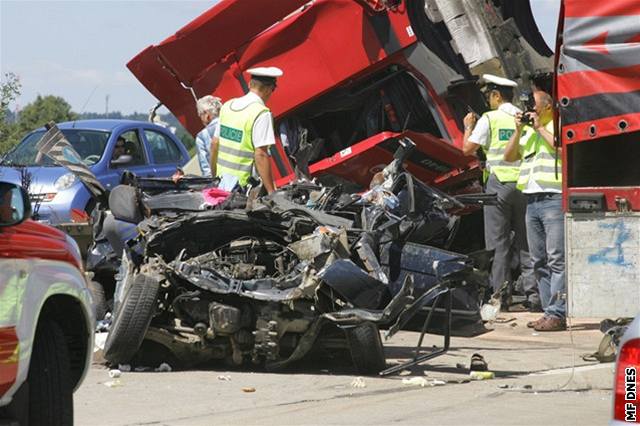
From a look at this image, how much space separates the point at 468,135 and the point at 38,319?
6.97 meters

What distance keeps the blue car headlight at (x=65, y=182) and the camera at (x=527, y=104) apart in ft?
19.1

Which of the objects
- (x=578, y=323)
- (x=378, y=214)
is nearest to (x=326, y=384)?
(x=378, y=214)

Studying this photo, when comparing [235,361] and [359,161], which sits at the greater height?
[359,161]

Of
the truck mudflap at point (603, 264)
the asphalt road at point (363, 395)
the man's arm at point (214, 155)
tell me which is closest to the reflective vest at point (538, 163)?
the asphalt road at point (363, 395)

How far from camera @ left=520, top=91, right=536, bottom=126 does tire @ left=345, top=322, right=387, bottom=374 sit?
3172 millimetres

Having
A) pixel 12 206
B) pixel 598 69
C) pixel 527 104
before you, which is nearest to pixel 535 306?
pixel 527 104

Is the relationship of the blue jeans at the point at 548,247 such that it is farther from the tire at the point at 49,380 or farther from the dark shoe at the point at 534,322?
the tire at the point at 49,380

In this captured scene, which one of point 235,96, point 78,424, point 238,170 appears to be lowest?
point 78,424

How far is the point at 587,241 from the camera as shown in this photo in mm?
7578

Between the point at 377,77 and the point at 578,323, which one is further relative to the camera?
the point at 377,77

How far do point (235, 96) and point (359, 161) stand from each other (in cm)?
136

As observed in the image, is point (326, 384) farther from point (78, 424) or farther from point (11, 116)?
point (11, 116)

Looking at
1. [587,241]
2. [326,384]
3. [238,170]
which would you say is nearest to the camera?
[587,241]

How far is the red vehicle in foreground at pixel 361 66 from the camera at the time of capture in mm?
12266
